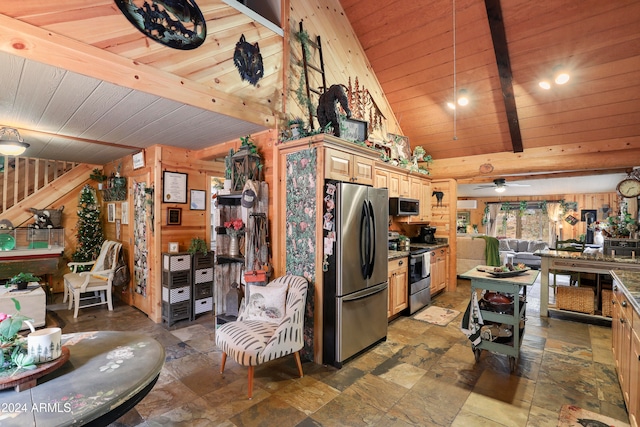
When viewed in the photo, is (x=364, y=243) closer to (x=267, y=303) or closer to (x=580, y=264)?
(x=267, y=303)

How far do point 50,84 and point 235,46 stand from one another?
4.74 ft

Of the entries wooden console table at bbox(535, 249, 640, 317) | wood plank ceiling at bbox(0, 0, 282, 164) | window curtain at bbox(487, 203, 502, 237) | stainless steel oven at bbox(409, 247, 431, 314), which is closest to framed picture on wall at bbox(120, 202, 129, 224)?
wood plank ceiling at bbox(0, 0, 282, 164)

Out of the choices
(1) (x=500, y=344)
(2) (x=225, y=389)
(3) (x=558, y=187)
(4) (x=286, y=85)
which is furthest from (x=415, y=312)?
(3) (x=558, y=187)

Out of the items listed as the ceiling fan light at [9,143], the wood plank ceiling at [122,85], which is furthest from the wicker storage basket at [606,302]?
the ceiling fan light at [9,143]

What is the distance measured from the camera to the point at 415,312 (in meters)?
4.45

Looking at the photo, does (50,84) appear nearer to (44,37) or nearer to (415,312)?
(44,37)

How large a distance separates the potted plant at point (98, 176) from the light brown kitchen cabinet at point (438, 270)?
5.86 meters

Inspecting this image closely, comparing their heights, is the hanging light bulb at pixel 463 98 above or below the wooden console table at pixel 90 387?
above

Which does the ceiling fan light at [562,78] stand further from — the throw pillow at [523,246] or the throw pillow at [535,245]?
the throw pillow at [523,246]

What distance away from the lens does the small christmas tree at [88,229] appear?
205 inches

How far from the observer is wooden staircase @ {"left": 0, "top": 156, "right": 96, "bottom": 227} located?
491 cm

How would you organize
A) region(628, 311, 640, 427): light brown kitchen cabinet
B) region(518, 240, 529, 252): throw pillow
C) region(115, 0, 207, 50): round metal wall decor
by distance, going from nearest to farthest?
region(628, 311, 640, 427): light brown kitchen cabinet → region(115, 0, 207, 50): round metal wall decor → region(518, 240, 529, 252): throw pillow

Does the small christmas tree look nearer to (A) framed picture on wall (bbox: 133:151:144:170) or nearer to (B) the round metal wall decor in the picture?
(A) framed picture on wall (bbox: 133:151:144:170)

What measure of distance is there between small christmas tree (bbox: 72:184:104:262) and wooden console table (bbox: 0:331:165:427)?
14.2ft
